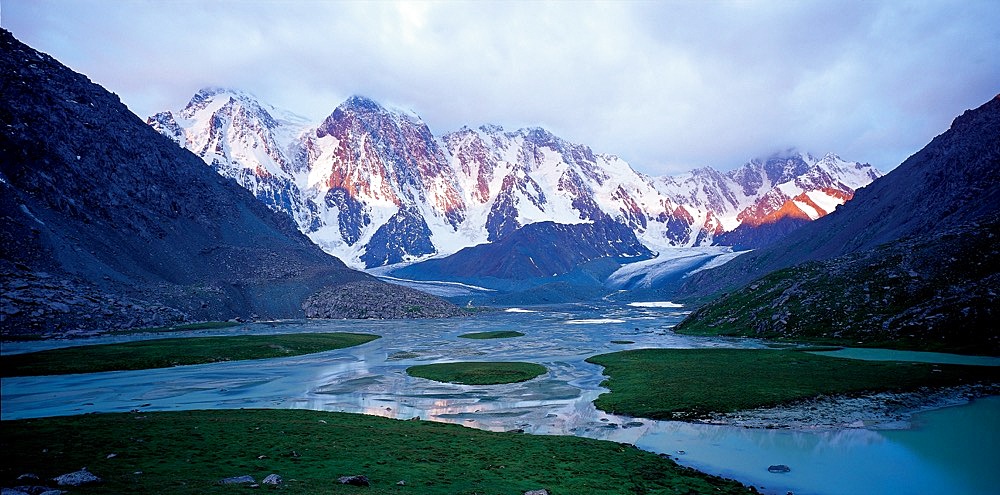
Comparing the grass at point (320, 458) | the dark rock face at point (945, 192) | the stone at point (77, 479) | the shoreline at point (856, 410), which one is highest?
the dark rock face at point (945, 192)

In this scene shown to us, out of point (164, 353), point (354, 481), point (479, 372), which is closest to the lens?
point (354, 481)

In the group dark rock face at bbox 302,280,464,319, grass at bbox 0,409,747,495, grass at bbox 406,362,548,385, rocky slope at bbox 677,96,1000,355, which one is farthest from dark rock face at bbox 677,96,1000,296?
dark rock face at bbox 302,280,464,319

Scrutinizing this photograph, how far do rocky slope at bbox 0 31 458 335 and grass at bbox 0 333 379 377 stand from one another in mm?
16489

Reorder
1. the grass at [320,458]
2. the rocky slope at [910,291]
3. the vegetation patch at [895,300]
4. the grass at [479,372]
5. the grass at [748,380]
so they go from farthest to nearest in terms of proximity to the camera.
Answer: the rocky slope at [910,291] < the vegetation patch at [895,300] < the grass at [479,372] < the grass at [748,380] < the grass at [320,458]

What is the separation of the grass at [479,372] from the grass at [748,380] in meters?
10.3

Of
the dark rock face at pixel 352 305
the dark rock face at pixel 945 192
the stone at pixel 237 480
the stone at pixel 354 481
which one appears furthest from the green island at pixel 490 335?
the stone at pixel 237 480

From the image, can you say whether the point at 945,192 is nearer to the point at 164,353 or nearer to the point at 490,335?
the point at 490,335

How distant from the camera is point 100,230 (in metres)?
143

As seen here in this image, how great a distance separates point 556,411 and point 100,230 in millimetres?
149140

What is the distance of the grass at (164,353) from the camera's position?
62.8 metres

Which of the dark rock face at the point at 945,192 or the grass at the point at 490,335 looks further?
the grass at the point at 490,335

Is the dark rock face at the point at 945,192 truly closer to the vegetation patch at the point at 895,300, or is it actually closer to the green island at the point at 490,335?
the vegetation patch at the point at 895,300

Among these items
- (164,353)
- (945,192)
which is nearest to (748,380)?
(164,353)

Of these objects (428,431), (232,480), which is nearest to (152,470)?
(232,480)
